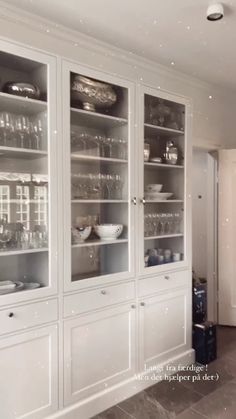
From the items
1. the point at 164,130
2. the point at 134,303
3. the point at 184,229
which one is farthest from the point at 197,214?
the point at 134,303

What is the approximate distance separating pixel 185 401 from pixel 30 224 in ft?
4.98

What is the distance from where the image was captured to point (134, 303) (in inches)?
87.4

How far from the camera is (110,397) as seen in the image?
82.6 inches

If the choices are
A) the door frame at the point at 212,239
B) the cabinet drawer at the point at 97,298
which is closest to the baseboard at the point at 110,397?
the cabinet drawer at the point at 97,298

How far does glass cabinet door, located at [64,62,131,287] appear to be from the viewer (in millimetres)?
1976

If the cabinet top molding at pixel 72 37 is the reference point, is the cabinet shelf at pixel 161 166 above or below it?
below

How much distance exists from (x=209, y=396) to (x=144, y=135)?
1.81 metres

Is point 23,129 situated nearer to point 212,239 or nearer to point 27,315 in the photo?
point 27,315

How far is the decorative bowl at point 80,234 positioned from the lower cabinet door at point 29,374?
1.67ft

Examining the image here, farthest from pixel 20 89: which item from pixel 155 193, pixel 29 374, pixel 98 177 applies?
pixel 29 374

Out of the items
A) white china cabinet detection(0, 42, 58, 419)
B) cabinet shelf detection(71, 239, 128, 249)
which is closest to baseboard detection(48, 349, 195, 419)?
white china cabinet detection(0, 42, 58, 419)

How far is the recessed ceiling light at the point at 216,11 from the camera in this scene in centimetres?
181

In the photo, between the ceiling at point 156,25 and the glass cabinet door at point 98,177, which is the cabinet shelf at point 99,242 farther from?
the ceiling at point 156,25

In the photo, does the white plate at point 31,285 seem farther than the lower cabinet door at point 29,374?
Yes
